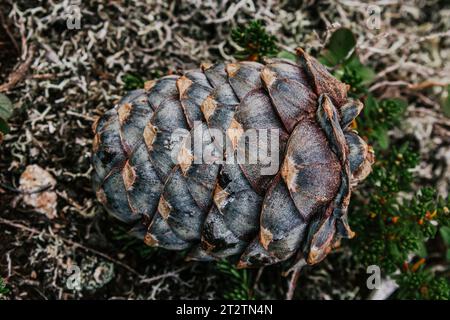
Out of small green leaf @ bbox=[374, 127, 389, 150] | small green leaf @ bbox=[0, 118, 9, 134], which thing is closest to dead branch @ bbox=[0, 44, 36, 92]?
small green leaf @ bbox=[0, 118, 9, 134]

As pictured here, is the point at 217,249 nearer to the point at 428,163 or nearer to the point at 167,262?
the point at 167,262

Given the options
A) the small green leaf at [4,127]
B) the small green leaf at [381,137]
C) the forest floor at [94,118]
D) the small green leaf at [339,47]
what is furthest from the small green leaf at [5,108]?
the small green leaf at [381,137]

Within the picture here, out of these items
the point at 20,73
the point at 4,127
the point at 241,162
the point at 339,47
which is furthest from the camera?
the point at 339,47

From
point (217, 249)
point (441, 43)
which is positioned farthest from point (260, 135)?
point (441, 43)

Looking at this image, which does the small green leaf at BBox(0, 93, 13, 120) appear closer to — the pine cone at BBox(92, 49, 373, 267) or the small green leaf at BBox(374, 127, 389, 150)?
the pine cone at BBox(92, 49, 373, 267)

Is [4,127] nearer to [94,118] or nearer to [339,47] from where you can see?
[94,118]

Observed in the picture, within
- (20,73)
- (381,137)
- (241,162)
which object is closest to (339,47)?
(381,137)
